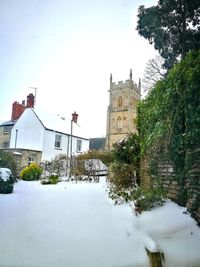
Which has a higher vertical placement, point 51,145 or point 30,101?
point 30,101

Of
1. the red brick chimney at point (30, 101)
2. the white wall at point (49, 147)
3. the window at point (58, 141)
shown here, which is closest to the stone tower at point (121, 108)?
the window at point (58, 141)

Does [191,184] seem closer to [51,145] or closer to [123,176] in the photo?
[123,176]

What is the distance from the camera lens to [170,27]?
400 inches

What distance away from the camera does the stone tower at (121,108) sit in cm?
3897

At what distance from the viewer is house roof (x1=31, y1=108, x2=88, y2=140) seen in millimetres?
21050

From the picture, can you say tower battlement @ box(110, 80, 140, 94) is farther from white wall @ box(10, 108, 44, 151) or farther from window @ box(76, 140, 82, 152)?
white wall @ box(10, 108, 44, 151)

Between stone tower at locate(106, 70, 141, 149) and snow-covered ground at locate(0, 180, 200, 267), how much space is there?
3385 centimetres

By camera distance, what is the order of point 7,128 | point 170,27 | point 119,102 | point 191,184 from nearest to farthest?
point 191,184
point 170,27
point 7,128
point 119,102

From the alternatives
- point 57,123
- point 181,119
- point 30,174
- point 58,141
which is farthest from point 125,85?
point 181,119

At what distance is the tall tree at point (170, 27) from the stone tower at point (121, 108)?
27768 millimetres

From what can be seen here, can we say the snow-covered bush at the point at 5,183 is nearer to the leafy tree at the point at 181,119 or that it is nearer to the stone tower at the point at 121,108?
the leafy tree at the point at 181,119

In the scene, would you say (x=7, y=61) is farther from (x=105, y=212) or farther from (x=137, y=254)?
(x=137, y=254)

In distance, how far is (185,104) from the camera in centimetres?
421

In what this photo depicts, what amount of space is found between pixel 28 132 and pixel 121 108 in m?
22.9
